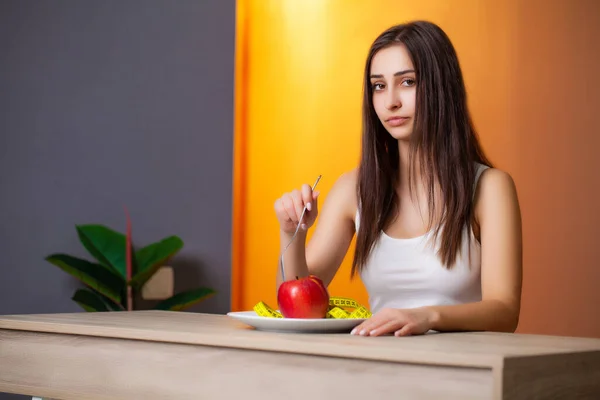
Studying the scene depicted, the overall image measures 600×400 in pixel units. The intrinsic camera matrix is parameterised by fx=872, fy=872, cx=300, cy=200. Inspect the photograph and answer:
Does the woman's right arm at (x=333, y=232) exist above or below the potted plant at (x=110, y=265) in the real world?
above

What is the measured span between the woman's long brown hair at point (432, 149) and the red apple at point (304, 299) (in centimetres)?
62

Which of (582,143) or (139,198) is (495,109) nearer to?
(582,143)

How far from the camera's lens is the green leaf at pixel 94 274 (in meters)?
3.28

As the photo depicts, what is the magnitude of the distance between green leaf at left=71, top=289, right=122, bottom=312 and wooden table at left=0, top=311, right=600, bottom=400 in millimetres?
1438

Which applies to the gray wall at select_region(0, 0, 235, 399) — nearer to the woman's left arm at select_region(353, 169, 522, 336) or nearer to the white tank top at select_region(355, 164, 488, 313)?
the white tank top at select_region(355, 164, 488, 313)

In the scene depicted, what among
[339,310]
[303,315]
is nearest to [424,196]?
[339,310]

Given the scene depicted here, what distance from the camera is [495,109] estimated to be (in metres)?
4.16

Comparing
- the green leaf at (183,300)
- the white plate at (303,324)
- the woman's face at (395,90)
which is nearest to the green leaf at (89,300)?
the green leaf at (183,300)

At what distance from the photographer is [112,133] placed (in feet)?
12.2

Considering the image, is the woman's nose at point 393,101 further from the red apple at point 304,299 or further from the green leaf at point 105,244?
the green leaf at point 105,244

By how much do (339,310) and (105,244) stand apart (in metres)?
1.87

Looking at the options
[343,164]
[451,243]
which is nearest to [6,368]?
[451,243]

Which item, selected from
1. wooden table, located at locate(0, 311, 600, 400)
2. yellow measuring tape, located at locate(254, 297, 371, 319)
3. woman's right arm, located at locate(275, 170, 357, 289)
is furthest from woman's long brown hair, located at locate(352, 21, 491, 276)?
wooden table, located at locate(0, 311, 600, 400)

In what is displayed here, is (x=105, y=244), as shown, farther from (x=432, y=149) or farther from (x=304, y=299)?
(x=304, y=299)
